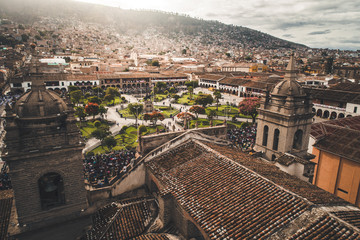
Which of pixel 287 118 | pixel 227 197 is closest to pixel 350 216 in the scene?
pixel 227 197

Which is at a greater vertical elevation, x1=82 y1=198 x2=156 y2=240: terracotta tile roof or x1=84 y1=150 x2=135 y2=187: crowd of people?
x1=82 y1=198 x2=156 y2=240: terracotta tile roof

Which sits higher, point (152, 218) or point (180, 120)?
point (152, 218)

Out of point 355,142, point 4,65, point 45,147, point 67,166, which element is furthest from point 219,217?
point 4,65

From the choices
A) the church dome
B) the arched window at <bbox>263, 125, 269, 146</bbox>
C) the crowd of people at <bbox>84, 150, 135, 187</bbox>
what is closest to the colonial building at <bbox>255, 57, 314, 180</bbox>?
the arched window at <bbox>263, 125, 269, 146</bbox>

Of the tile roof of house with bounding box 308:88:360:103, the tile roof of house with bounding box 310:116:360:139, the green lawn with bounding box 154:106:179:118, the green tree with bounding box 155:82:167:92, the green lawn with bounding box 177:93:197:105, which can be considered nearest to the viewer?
the tile roof of house with bounding box 310:116:360:139

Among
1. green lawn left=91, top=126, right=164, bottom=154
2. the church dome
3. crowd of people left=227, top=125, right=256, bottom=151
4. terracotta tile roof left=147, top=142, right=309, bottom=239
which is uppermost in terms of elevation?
the church dome

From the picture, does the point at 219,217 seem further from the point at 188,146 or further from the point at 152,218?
the point at 188,146

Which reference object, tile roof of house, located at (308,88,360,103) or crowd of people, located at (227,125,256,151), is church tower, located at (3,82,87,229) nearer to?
crowd of people, located at (227,125,256,151)
